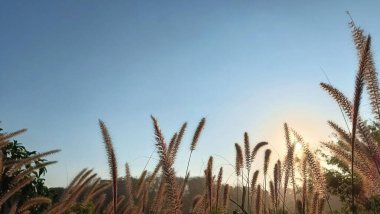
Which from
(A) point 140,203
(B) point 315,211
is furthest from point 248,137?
(B) point 315,211

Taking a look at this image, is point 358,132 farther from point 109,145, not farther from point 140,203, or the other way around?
point 140,203

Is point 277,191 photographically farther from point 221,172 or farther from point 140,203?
point 140,203

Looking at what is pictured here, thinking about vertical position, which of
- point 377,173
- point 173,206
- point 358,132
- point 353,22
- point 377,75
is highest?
point 353,22

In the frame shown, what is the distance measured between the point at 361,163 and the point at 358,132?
467 mm

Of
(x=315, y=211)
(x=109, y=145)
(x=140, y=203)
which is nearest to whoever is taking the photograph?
(x=109, y=145)

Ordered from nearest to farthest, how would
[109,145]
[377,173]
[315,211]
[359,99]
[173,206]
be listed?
[173,206] < [359,99] < [377,173] < [109,145] < [315,211]

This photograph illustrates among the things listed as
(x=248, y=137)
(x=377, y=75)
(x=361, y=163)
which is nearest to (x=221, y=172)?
(x=248, y=137)

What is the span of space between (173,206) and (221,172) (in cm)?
554

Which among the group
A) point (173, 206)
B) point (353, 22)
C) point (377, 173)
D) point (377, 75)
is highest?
point (353, 22)

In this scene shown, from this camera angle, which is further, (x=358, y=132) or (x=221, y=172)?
(x=221, y=172)

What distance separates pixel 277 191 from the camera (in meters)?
8.08

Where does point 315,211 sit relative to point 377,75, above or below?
below

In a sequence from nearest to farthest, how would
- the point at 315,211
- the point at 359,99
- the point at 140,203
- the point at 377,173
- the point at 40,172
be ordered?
the point at 359,99, the point at 377,173, the point at 315,211, the point at 140,203, the point at 40,172

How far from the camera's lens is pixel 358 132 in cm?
386
